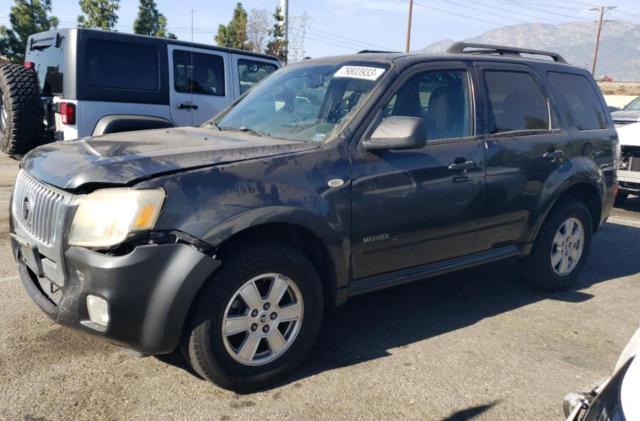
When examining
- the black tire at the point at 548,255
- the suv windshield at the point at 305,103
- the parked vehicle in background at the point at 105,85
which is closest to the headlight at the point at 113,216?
the suv windshield at the point at 305,103

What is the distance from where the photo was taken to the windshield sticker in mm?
3689

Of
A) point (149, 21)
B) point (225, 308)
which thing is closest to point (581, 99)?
point (225, 308)

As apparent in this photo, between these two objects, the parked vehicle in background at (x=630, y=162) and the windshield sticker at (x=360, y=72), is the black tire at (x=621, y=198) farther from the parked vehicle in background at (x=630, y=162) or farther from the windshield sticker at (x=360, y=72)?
the windshield sticker at (x=360, y=72)

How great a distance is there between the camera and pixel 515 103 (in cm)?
442

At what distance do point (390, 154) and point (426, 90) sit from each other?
2.28 ft

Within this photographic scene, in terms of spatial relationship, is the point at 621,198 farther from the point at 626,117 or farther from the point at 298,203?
the point at 298,203

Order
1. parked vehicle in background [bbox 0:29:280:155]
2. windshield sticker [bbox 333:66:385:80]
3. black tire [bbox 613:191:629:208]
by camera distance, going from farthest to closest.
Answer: black tire [bbox 613:191:629:208] → parked vehicle in background [bbox 0:29:280:155] → windshield sticker [bbox 333:66:385:80]

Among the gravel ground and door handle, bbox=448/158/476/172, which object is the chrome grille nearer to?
the gravel ground

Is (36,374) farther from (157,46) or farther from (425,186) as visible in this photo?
(157,46)

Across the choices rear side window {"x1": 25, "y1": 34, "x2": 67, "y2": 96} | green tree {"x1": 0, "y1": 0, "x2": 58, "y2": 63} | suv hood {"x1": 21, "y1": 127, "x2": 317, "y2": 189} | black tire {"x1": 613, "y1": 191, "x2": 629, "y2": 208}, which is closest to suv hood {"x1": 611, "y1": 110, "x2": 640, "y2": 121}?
black tire {"x1": 613, "y1": 191, "x2": 629, "y2": 208}

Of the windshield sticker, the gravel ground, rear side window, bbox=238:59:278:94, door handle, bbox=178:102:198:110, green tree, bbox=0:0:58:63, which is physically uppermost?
green tree, bbox=0:0:58:63

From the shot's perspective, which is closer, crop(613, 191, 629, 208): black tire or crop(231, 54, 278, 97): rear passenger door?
crop(231, 54, 278, 97): rear passenger door

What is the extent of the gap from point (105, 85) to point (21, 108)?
1190mm

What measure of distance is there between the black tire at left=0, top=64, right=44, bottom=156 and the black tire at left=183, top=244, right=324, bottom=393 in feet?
18.7
